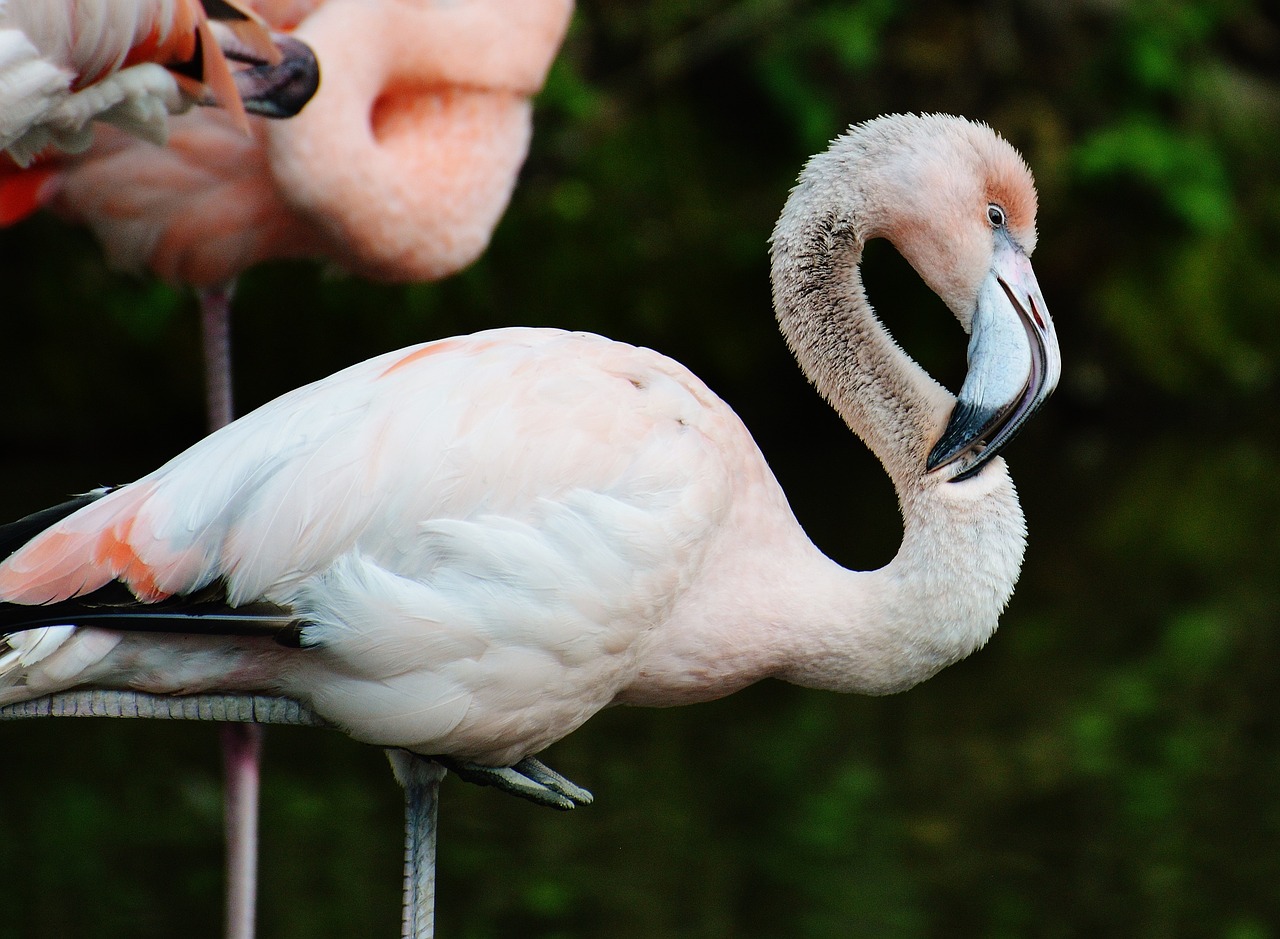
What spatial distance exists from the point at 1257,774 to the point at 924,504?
2.63 meters

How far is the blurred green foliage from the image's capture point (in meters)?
3.78

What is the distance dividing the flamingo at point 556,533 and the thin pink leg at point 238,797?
792mm

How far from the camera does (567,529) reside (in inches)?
85.1

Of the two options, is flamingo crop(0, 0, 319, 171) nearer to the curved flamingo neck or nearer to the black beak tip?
the curved flamingo neck

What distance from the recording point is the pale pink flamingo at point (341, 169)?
3158mm

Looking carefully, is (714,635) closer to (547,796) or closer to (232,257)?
(547,796)

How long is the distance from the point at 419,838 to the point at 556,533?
22.4 inches

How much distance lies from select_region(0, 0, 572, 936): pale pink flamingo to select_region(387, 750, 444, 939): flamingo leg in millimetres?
790

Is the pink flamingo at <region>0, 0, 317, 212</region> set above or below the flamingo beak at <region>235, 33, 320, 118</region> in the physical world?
below

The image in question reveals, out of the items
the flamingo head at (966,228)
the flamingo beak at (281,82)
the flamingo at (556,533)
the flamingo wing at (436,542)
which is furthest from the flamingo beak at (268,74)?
the flamingo head at (966,228)

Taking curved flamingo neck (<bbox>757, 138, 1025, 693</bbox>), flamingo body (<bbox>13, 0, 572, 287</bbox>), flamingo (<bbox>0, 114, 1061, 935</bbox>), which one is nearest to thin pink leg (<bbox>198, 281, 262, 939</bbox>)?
flamingo body (<bbox>13, 0, 572, 287</bbox>)

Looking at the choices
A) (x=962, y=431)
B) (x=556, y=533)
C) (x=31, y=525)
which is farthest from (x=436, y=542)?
(x=962, y=431)

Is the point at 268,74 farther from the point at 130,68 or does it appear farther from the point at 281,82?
the point at 130,68

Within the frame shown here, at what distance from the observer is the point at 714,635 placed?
7.53 feet
